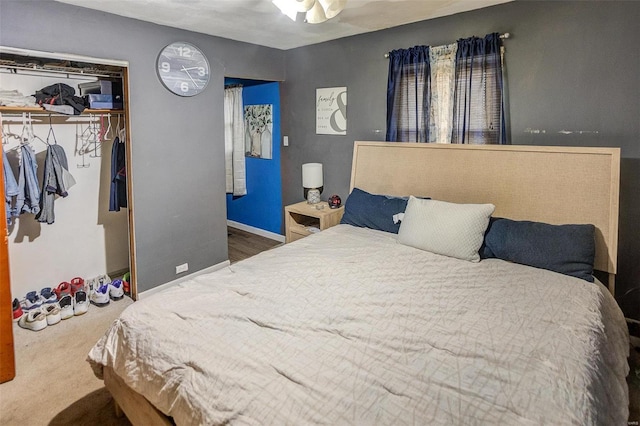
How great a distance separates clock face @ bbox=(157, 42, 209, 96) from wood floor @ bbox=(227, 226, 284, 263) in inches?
74.6

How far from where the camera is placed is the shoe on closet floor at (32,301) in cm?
301

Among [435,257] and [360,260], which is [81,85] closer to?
[360,260]

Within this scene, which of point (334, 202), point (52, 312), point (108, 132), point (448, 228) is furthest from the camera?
point (334, 202)

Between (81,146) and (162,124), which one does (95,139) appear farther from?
(162,124)

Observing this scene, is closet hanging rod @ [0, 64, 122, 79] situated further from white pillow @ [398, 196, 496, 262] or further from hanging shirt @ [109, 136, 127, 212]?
white pillow @ [398, 196, 496, 262]

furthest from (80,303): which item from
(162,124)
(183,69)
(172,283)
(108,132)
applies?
(183,69)

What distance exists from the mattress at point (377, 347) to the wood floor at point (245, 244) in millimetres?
2272

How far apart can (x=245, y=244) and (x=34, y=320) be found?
2.38 m

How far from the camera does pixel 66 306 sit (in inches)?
121

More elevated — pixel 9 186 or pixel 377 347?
pixel 9 186

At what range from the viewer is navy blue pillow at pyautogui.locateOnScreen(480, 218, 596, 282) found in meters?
2.18

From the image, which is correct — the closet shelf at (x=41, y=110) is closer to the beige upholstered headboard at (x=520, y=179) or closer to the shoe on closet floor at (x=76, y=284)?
the shoe on closet floor at (x=76, y=284)

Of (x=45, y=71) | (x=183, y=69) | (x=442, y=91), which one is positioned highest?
(x=183, y=69)

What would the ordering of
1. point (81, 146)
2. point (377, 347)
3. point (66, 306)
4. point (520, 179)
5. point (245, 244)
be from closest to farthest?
1. point (377, 347)
2. point (520, 179)
3. point (66, 306)
4. point (81, 146)
5. point (245, 244)
